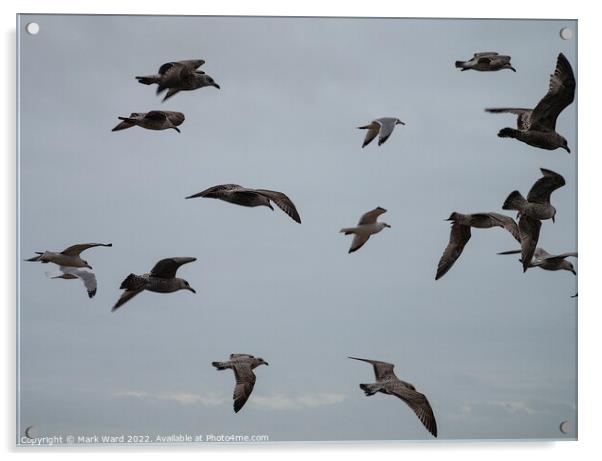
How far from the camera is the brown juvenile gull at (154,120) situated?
10.8 ft

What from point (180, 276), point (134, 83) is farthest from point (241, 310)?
point (134, 83)

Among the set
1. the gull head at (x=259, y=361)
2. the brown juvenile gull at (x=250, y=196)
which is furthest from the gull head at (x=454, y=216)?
the gull head at (x=259, y=361)

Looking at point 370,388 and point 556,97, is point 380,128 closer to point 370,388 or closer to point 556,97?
point 556,97

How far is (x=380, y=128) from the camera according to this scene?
3.32 metres

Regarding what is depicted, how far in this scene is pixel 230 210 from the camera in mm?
3316

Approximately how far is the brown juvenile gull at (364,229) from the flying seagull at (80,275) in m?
1.04

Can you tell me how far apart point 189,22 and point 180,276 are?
1049 millimetres

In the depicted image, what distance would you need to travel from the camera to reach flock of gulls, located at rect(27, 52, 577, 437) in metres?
3.26

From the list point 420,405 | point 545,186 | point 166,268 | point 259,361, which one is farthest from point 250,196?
point 545,186

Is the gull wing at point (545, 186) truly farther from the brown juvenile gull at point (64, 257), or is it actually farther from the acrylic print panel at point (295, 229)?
the brown juvenile gull at point (64, 257)

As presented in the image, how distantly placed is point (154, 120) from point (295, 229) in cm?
73

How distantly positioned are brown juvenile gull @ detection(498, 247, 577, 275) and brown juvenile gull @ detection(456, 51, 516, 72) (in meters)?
0.77

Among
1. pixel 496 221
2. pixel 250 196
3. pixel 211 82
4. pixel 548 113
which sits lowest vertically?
pixel 496 221
